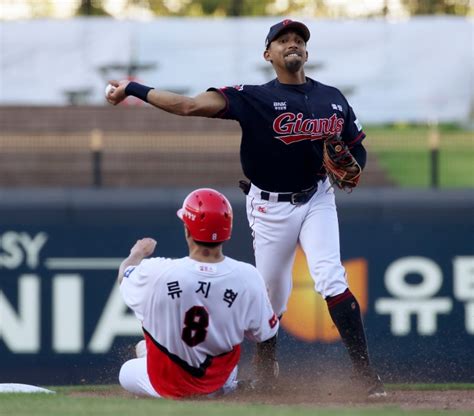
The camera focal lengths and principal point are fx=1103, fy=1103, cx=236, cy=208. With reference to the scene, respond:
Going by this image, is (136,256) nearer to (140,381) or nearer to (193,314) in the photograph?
(193,314)

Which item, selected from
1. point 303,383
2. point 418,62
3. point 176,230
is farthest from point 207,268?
point 418,62

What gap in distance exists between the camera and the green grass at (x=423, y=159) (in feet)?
49.4

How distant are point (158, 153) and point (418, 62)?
321 inches

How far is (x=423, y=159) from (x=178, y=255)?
367 inches

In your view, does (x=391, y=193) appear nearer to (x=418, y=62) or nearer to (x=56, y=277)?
(x=56, y=277)

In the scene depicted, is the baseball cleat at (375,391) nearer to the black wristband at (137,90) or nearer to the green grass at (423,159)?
the black wristband at (137,90)

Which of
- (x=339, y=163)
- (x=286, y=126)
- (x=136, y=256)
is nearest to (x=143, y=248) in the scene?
(x=136, y=256)

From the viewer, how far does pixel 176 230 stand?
26.8ft

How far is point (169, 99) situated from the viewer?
5777 mm

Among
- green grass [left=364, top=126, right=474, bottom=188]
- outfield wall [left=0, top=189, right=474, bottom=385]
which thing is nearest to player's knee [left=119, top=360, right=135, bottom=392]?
outfield wall [left=0, top=189, right=474, bottom=385]

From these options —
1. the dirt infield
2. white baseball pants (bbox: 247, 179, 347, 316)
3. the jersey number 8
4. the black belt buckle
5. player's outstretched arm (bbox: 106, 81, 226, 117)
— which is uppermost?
player's outstretched arm (bbox: 106, 81, 226, 117)

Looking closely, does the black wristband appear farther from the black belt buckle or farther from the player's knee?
the player's knee

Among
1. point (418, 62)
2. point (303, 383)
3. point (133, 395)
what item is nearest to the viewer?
point (133, 395)

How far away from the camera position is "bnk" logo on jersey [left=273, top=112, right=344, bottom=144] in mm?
5914
